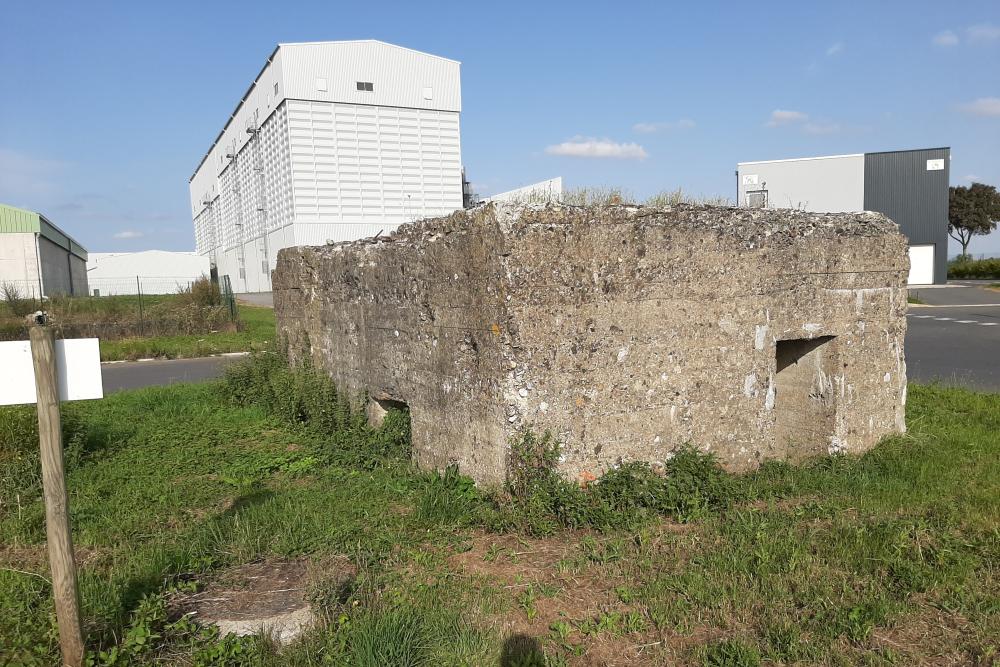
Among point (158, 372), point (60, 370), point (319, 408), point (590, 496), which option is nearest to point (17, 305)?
point (158, 372)

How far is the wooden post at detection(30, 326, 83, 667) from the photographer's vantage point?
9.09 ft

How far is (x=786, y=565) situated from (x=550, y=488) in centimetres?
150

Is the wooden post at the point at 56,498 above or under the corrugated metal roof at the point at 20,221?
under

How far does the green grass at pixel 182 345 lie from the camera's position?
1595 cm

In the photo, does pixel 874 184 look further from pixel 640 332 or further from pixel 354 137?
pixel 640 332

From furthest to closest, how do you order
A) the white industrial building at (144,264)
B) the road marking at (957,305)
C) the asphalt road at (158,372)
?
the white industrial building at (144,264) → the road marking at (957,305) → the asphalt road at (158,372)

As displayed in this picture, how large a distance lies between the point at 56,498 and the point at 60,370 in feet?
1.83

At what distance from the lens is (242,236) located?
45312 millimetres

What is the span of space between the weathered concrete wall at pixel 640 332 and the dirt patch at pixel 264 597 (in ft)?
4.61

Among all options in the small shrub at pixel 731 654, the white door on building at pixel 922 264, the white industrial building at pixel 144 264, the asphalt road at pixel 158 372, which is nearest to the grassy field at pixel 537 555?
the small shrub at pixel 731 654

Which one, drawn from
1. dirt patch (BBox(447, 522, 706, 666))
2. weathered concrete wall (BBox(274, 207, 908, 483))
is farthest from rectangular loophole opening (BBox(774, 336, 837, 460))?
dirt patch (BBox(447, 522, 706, 666))

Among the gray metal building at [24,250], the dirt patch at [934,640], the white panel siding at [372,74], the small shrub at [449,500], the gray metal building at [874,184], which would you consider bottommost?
the dirt patch at [934,640]

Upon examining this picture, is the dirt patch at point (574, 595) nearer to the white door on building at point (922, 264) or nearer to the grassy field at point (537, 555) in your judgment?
the grassy field at point (537, 555)

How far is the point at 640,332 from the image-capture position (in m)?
4.70
